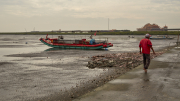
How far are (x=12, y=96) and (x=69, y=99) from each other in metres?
2.33

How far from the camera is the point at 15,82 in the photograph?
9.63 meters

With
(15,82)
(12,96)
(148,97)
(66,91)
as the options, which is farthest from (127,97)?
(15,82)

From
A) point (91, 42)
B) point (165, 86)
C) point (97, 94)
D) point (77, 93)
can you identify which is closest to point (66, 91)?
point (77, 93)

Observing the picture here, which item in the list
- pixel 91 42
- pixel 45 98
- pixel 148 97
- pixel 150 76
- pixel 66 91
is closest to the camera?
pixel 148 97

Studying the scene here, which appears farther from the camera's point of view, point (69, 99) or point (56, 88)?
point (56, 88)

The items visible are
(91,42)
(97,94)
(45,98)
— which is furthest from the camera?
(91,42)

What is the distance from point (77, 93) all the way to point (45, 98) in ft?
3.89

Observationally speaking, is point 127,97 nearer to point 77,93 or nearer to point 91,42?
point 77,93

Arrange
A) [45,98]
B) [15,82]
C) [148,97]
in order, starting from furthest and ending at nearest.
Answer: [15,82], [45,98], [148,97]

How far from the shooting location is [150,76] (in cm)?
881

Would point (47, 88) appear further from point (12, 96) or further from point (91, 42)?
Result: point (91, 42)

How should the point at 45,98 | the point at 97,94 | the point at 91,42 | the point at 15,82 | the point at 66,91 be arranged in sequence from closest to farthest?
the point at 97,94
the point at 45,98
the point at 66,91
the point at 15,82
the point at 91,42

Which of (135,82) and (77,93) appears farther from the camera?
(135,82)

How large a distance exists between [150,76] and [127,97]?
10.8 feet
